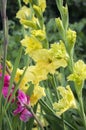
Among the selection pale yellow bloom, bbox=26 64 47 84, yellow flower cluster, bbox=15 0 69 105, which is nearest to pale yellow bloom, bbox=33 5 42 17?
yellow flower cluster, bbox=15 0 69 105

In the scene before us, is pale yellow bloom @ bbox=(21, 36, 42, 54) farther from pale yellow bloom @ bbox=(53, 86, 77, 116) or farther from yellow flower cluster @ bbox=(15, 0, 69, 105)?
pale yellow bloom @ bbox=(53, 86, 77, 116)

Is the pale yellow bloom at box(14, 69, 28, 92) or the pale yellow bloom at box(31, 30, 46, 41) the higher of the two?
the pale yellow bloom at box(31, 30, 46, 41)

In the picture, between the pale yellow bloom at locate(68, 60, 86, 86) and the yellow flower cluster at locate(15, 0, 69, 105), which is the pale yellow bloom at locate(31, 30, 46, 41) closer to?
the yellow flower cluster at locate(15, 0, 69, 105)

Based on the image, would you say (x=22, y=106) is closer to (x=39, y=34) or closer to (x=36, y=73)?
(x=36, y=73)

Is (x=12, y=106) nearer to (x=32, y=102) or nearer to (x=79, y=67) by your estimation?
(x=32, y=102)

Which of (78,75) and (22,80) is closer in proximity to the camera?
(78,75)

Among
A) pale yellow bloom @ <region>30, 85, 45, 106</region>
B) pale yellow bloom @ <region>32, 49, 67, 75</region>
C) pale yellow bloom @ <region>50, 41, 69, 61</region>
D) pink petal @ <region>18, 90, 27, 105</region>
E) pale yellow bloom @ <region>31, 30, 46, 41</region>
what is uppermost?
pale yellow bloom @ <region>31, 30, 46, 41</region>

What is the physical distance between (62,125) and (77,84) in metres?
0.21

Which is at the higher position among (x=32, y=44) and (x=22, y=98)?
(x=32, y=44)

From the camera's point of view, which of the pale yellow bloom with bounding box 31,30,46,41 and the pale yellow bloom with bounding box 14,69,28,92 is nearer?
the pale yellow bloom with bounding box 31,30,46,41

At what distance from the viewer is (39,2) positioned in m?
1.12

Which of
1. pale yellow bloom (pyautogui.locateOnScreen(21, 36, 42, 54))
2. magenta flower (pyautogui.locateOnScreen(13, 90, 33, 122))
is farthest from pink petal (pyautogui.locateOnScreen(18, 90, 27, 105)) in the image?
pale yellow bloom (pyautogui.locateOnScreen(21, 36, 42, 54))

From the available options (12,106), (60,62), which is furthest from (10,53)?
(60,62)

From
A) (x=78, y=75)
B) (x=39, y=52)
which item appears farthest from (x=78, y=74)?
(x=39, y=52)
